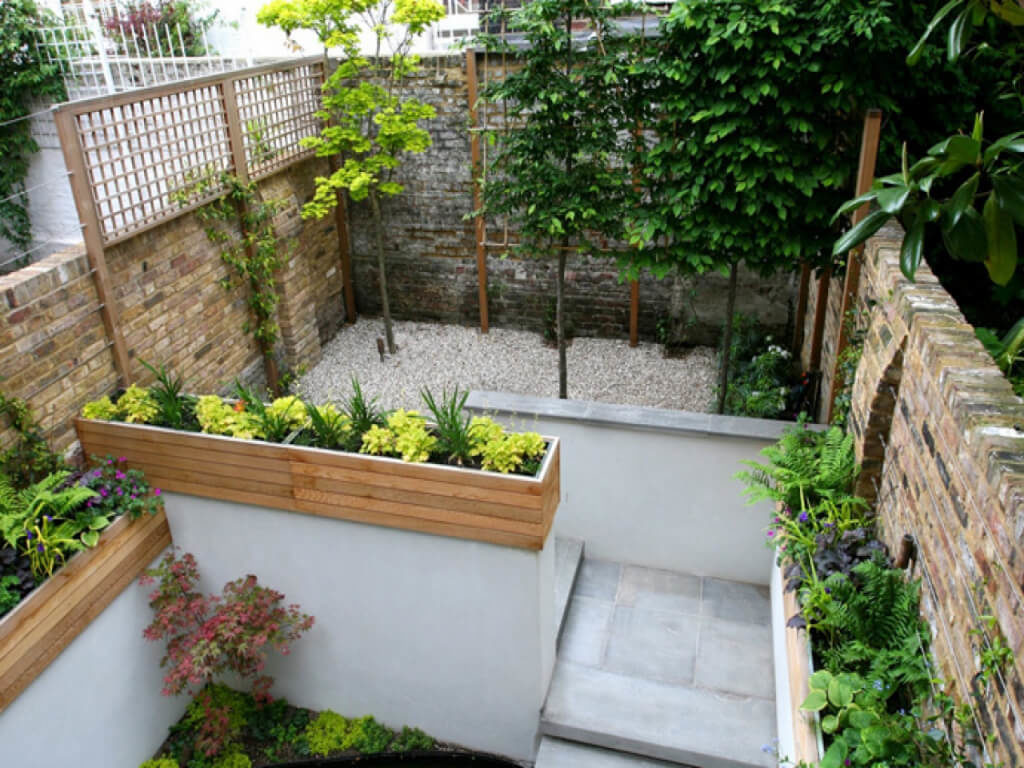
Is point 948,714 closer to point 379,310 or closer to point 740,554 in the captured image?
point 740,554

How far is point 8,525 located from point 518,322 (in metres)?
4.71

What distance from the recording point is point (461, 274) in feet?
23.9

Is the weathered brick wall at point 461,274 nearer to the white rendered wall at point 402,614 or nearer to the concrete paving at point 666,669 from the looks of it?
the concrete paving at point 666,669

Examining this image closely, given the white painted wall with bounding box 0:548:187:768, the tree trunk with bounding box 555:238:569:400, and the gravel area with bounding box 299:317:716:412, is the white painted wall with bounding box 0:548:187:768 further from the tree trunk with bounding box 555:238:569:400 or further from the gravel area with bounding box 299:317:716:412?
the tree trunk with bounding box 555:238:569:400

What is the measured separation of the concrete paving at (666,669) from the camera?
3777 millimetres

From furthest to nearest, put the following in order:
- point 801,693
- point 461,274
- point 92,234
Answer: point 461,274, point 92,234, point 801,693

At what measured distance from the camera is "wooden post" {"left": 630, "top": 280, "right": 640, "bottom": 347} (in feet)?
22.1

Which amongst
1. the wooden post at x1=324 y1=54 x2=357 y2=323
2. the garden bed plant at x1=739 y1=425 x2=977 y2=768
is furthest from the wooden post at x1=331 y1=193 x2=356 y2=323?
the garden bed plant at x1=739 y1=425 x2=977 y2=768

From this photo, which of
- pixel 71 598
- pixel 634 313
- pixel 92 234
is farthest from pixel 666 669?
pixel 92 234

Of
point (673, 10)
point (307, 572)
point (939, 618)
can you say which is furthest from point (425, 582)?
point (673, 10)

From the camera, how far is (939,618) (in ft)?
7.75

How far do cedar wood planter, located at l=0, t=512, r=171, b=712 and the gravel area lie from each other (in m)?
2.48

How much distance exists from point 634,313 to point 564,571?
9.25 ft

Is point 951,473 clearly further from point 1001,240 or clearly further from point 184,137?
point 184,137
